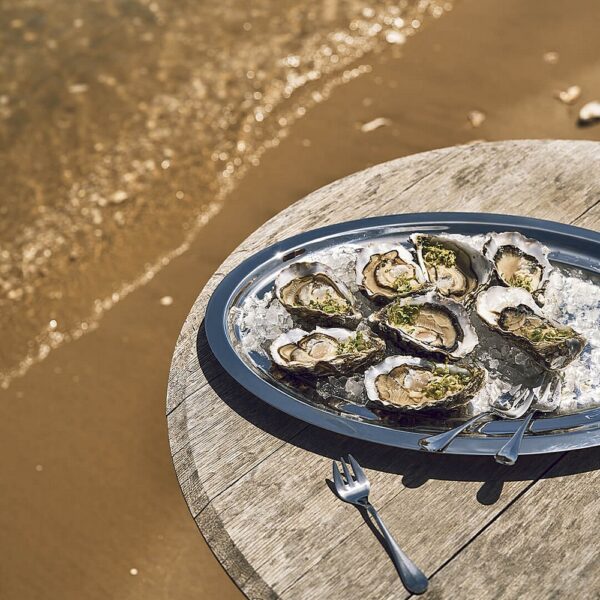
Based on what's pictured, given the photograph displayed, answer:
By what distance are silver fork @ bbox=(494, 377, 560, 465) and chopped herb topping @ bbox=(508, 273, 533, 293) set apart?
0.28 meters

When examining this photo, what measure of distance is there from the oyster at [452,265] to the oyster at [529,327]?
0.21ft

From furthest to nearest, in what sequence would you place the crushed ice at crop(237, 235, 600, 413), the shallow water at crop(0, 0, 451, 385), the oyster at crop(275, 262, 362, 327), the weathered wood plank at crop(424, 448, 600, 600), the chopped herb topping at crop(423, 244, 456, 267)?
the shallow water at crop(0, 0, 451, 385) < the chopped herb topping at crop(423, 244, 456, 267) < the oyster at crop(275, 262, 362, 327) < the crushed ice at crop(237, 235, 600, 413) < the weathered wood plank at crop(424, 448, 600, 600)

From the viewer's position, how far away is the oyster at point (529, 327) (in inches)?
71.8

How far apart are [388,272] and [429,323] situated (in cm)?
20

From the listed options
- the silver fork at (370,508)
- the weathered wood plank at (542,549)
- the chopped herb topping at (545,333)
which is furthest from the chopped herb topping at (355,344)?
the weathered wood plank at (542,549)

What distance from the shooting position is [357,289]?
2107mm

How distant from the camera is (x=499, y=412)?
72.5 inches

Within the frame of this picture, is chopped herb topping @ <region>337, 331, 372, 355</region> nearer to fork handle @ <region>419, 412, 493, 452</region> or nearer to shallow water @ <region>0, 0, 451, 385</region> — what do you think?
fork handle @ <region>419, 412, 493, 452</region>

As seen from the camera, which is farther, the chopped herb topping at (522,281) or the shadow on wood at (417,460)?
the chopped herb topping at (522,281)

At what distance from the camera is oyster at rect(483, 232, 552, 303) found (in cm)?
204

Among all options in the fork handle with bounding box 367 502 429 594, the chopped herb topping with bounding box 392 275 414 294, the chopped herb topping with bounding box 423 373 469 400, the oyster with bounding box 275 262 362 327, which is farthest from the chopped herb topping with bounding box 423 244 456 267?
the fork handle with bounding box 367 502 429 594

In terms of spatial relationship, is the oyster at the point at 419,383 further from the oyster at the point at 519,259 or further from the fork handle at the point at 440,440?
the oyster at the point at 519,259

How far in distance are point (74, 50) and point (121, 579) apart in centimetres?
408

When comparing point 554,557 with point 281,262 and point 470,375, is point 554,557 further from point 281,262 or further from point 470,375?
point 281,262
